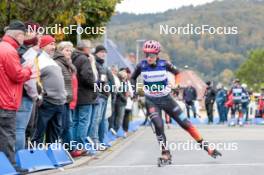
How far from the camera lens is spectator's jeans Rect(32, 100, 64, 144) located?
12609mm

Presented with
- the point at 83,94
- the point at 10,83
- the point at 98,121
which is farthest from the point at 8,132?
the point at 98,121

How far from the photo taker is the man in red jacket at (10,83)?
1027 centimetres

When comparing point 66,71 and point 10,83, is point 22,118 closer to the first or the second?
point 10,83

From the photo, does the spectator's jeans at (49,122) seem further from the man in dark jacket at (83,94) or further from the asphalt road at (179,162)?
the man in dark jacket at (83,94)

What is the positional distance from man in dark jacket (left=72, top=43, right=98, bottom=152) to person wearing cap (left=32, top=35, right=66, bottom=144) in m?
2.13

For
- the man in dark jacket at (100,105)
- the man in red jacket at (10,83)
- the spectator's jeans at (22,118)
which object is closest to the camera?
the man in red jacket at (10,83)

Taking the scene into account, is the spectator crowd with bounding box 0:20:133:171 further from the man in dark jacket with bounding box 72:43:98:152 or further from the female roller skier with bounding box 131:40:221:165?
the female roller skier with bounding box 131:40:221:165

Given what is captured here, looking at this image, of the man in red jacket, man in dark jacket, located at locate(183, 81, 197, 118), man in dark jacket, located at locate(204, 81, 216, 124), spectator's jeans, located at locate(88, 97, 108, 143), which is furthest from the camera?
man in dark jacket, located at locate(183, 81, 197, 118)

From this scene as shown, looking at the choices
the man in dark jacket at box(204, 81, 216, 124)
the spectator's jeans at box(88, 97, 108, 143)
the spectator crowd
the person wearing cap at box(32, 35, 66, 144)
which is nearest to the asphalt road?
the spectator's jeans at box(88, 97, 108, 143)

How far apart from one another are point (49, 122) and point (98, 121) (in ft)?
11.1

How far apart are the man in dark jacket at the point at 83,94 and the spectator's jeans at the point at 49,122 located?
200 centimetres

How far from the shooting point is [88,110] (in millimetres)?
15258

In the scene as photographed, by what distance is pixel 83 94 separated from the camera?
49.7 ft

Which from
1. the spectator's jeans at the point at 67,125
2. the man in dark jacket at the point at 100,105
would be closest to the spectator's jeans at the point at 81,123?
the spectator's jeans at the point at 67,125
